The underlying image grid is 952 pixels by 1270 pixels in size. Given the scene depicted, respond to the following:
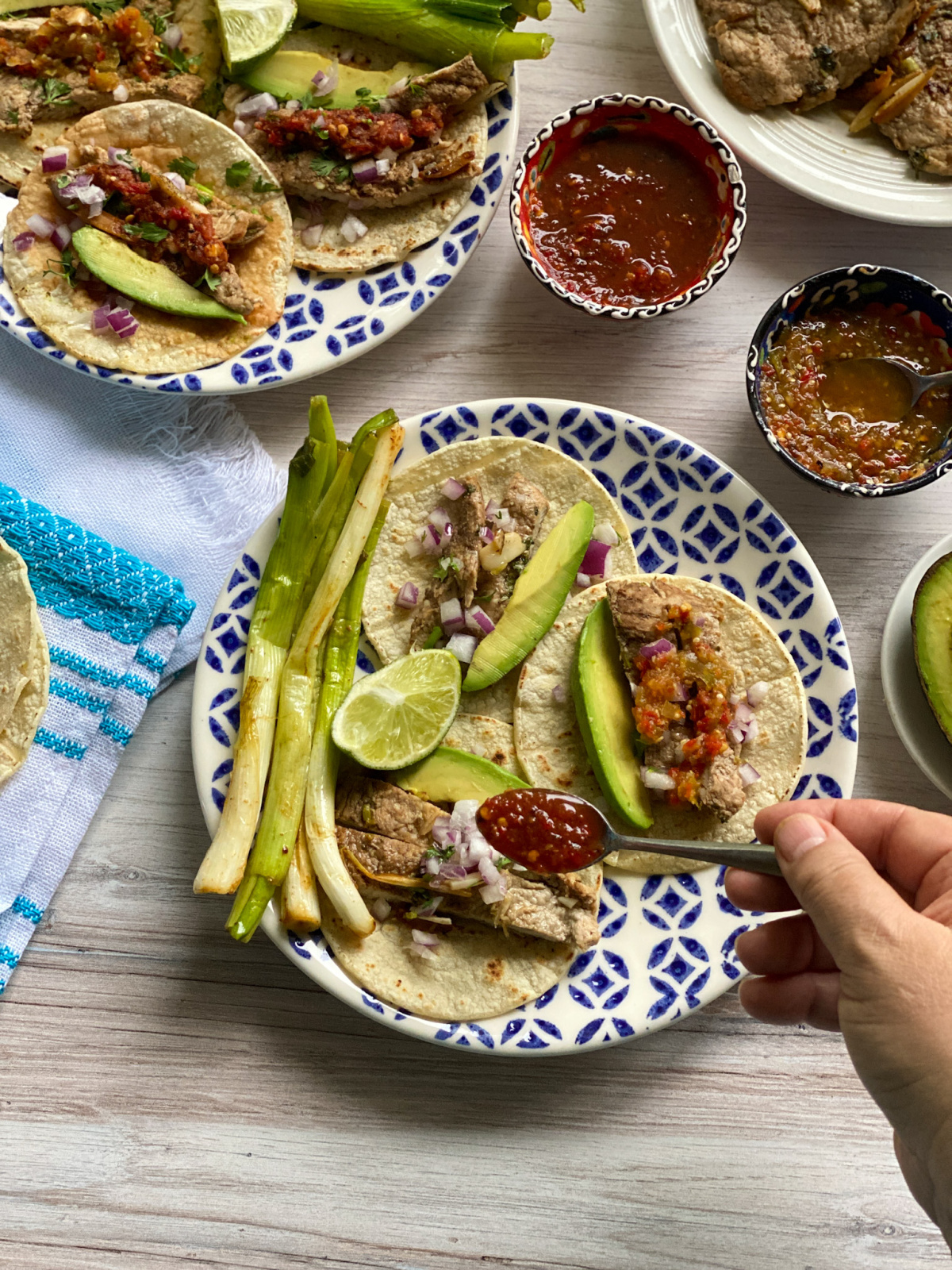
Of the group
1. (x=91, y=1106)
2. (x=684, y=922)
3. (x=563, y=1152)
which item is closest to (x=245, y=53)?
(x=684, y=922)

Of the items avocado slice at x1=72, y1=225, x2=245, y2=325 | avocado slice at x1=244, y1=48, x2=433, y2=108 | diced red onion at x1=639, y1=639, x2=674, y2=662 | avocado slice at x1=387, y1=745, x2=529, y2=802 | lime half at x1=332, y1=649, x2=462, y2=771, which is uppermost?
avocado slice at x1=244, y1=48, x2=433, y2=108

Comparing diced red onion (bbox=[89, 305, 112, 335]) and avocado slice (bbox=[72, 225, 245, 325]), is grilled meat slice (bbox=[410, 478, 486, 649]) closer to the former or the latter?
avocado slice (bbox=[72, 225, 245, 325])

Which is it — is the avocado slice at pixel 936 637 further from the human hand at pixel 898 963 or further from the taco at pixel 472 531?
the taco at pixel 472 531

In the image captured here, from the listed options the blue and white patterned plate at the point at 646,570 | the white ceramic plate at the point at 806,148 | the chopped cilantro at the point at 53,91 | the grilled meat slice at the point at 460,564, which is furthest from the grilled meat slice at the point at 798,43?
the chopped cilantro at the point at 53,91

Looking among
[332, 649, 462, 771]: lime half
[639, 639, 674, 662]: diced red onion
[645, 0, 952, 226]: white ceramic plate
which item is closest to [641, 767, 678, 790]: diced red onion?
[639, 639, 674, 662]: diced red onion

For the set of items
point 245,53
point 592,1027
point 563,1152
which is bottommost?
point 563,1152

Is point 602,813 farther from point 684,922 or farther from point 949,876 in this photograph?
point 949,876

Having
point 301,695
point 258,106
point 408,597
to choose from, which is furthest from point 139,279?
point 301,695
